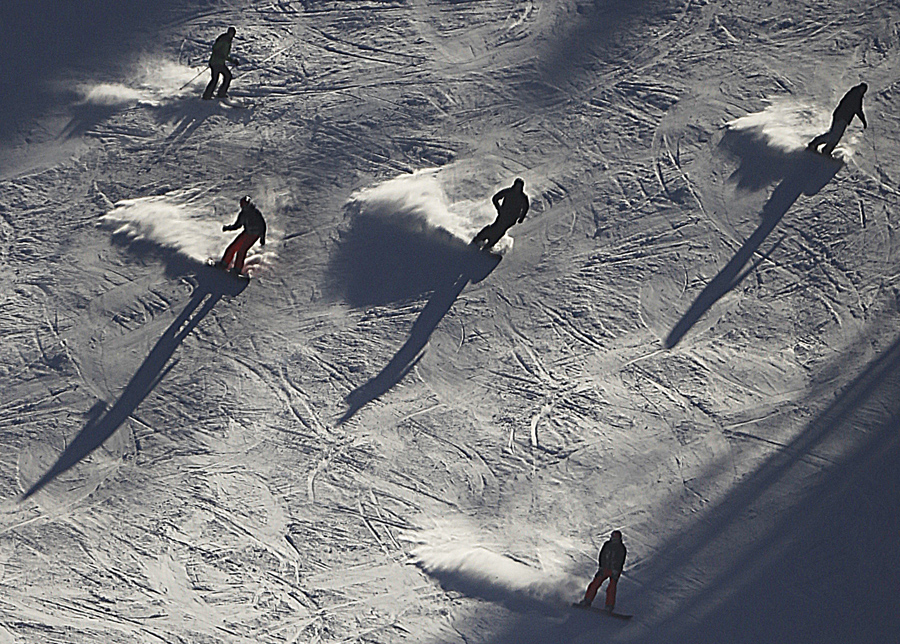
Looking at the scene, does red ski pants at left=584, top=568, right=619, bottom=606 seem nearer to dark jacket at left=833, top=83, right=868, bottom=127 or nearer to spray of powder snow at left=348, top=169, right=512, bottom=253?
spray of powder snow at left=348, top=169, right=512, bottom=253

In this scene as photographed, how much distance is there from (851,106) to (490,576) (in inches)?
365

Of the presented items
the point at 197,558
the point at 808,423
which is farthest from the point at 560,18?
the point at 197,558

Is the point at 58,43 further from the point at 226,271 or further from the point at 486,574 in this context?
the point at 486,574

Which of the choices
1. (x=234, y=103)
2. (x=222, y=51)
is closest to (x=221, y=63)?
(x=222, y=51)

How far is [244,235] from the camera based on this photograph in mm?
15008

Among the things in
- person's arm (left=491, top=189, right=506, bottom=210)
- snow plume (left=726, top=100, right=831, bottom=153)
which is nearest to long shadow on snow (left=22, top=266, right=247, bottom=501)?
person's arm (left=491, top=189, right=506, bottom=210)

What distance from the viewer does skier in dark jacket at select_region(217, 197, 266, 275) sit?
48.4 ft

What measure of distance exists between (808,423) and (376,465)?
217 inches

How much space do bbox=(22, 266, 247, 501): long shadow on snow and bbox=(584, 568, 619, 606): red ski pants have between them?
5.79 metres

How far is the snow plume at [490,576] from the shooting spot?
41.2ft

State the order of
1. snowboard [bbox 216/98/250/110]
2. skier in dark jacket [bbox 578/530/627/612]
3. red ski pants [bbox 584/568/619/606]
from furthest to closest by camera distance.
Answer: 1. snowboard [bbox 216/98/250/110]
2. red ski pants [bbox 584/568/619/606]
3. skier in dark jacket [bbox 578/530/627/612]

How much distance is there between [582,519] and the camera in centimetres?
1343

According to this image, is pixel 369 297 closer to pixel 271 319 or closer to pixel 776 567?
pixel 271 319

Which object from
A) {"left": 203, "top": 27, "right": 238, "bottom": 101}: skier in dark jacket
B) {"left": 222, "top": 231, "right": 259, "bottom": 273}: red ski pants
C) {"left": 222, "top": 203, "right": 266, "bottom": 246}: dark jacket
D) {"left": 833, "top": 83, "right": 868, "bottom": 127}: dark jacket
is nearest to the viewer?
{"left": 222, "top": 203, "right": 266, "bottom": 246}: dark jacket
